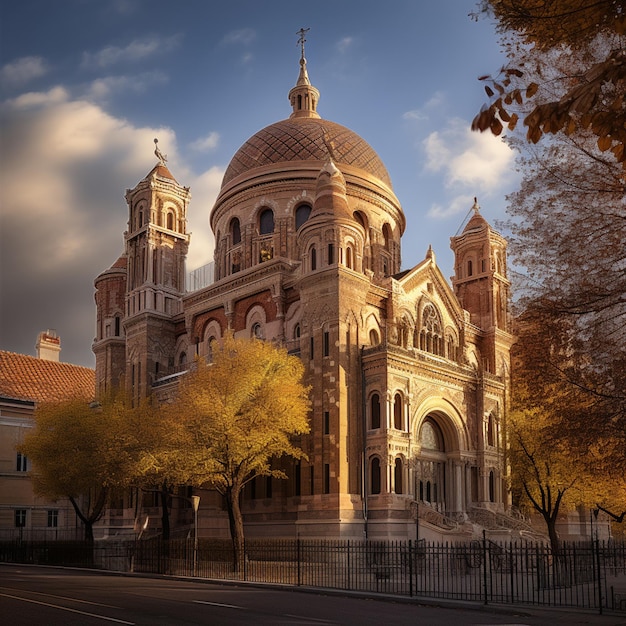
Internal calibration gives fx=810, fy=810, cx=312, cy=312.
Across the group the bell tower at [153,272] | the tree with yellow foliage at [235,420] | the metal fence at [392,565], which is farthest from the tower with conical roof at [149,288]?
the tree with yellow foliage at [235,420]

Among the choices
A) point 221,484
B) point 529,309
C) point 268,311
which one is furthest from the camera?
point 268,311

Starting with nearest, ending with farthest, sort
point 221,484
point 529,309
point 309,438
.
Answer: point 529,309
point 221,484
point 309,438

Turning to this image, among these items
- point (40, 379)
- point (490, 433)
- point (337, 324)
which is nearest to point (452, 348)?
point (490, 433)

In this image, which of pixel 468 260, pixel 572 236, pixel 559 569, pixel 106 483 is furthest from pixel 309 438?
pixel 572 236

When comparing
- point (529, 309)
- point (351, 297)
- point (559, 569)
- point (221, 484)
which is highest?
point (351, 297)

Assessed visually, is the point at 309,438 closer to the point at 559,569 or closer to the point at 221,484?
the point at 221,484

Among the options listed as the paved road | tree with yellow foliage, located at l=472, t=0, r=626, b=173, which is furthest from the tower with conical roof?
tree with yellow foliage, located at l=472, t=0, r=626, b=173

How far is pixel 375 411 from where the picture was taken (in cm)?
3941

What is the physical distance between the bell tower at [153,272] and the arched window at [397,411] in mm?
16803

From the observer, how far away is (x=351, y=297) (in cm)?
4006

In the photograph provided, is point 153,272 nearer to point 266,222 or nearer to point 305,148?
point 266,222

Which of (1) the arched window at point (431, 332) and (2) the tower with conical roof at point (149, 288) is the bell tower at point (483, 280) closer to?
(1) the arched window at point (431, 332)

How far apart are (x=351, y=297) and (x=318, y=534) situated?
11427 mm

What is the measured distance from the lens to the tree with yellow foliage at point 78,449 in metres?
38.4
